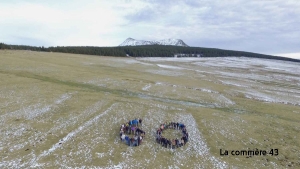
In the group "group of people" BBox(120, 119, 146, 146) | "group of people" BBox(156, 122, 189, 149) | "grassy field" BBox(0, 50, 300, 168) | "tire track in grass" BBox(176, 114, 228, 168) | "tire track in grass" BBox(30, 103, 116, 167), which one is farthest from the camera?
"group of people" BBox(156, 122, 189, 149)

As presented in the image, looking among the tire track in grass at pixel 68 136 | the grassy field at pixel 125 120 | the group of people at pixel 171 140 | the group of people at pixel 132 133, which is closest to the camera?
the tire track in grass at pixel 68 136

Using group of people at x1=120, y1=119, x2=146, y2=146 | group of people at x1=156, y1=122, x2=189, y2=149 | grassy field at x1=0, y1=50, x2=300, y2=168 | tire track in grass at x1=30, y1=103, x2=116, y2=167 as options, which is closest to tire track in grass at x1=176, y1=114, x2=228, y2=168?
grassy field at x1=0, y1=50, x2=300, y2=168

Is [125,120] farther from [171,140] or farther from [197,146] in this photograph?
[197,146]

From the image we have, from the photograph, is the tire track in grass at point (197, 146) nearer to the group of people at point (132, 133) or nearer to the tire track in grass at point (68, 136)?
the group of people at point (132, 133)

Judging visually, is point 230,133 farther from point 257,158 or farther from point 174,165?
point 174,165

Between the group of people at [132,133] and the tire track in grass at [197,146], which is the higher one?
the group of people at [132,133]

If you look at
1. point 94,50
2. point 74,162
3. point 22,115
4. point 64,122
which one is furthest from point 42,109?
point 94,50

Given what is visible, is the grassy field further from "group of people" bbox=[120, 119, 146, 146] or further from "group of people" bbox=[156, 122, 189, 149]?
"group of people" bbox=[120, 119, 146, 146]

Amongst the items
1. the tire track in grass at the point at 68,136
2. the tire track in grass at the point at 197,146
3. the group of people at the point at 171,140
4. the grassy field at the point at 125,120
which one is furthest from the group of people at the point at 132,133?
the tire track in grass at the point at 68,136

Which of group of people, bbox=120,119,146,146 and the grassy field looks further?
group of people, bbox=120,119,146,146

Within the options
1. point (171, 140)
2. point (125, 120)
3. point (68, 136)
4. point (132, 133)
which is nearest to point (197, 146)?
point (171, 140)
